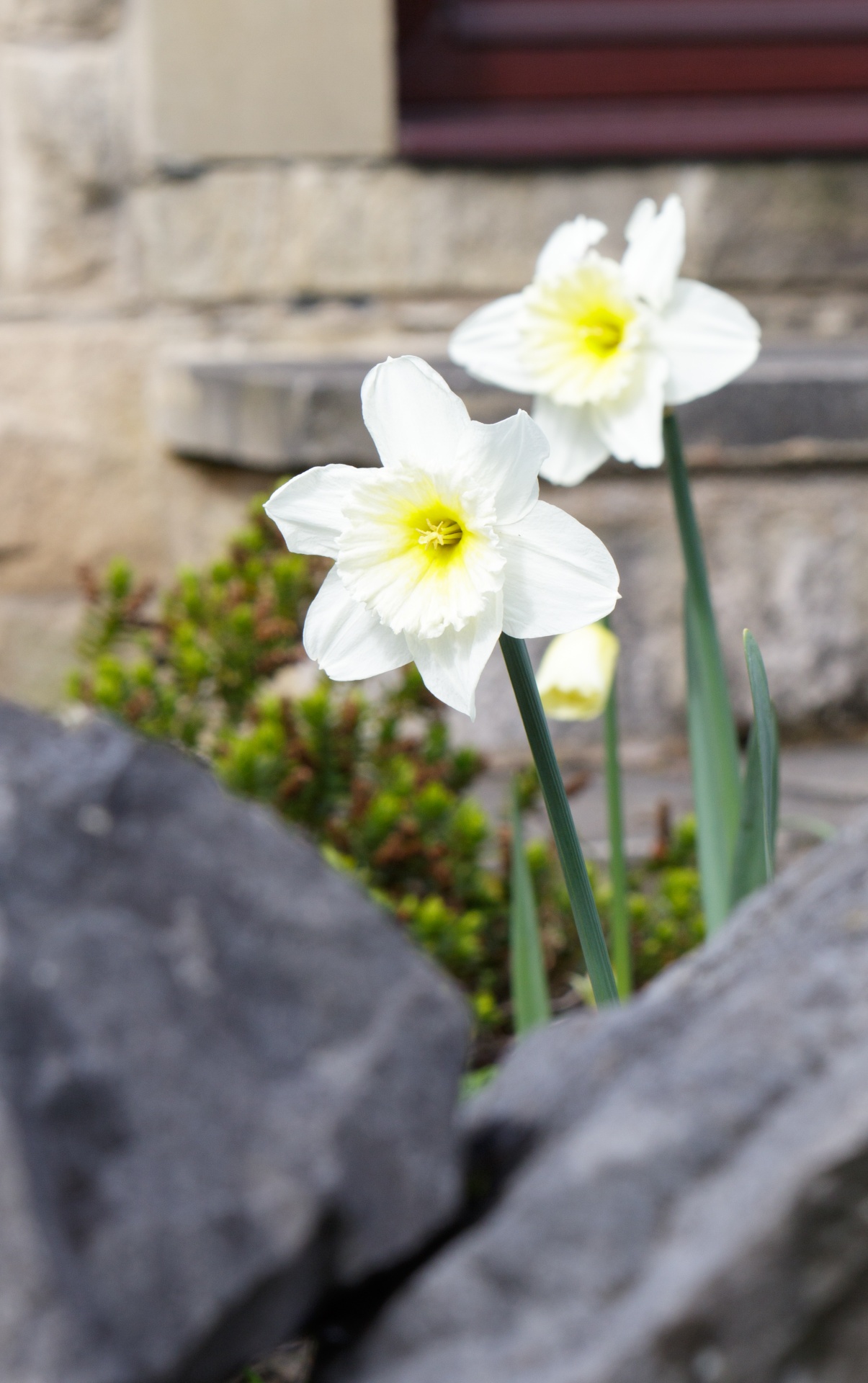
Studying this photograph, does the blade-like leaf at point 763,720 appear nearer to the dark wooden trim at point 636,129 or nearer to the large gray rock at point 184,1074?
the large gray rock at point 184,1074

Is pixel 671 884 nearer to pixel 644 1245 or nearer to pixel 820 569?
pixel 820 569

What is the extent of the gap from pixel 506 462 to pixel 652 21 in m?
2.88

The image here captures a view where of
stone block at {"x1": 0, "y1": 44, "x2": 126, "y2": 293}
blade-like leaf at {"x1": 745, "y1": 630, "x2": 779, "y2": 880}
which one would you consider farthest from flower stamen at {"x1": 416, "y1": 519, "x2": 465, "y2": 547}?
stone block at {"x1": 0, "y1": 44, "x2": 126, "y2": 293}

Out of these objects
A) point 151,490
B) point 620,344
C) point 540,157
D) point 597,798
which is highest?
point 620,344

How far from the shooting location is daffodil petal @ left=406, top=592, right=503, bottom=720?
0.87m

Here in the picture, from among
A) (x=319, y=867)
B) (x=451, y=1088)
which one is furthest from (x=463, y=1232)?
(x=319, y=867)

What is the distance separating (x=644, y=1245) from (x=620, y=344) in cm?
86

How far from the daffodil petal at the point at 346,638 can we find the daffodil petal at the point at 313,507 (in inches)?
1.0

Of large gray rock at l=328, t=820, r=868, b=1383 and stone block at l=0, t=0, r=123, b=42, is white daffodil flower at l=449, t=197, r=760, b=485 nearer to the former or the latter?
large gray rock at l=328, t=820, r=868, b=1383

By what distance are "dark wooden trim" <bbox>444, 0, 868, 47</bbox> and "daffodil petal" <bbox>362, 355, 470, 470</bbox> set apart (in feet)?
9.00

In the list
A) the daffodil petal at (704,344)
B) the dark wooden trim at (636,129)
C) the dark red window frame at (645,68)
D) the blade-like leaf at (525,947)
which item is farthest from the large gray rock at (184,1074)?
the dark red window frame at (645,68)

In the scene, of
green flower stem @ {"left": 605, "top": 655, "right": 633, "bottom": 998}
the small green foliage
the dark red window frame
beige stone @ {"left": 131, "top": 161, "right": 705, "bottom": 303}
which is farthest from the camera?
the dark red window frame

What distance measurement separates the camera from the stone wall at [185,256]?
3061 mm

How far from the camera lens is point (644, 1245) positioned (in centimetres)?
57
